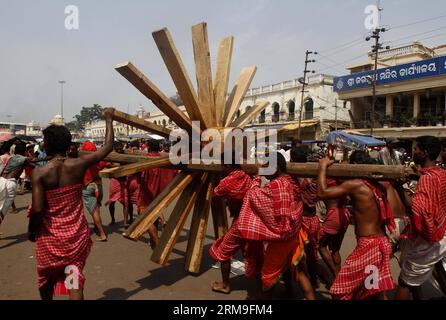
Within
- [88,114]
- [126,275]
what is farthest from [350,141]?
[88,114]

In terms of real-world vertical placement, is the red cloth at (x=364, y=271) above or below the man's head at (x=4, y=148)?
below

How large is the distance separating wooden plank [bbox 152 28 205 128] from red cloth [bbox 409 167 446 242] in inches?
91.9

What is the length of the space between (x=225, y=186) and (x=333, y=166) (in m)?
1.14

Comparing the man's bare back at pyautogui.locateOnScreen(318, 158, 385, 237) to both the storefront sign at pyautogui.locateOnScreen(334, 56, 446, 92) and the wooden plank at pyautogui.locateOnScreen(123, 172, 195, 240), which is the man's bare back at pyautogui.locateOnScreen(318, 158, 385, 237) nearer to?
the wooden plank at pyautogui.locateOnScreen(123, 172, 195, 240)

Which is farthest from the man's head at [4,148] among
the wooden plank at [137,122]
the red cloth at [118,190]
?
the wooden plank at [137,122]

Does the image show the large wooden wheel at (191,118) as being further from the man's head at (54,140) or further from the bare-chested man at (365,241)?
the bare-chested man at (365,241)

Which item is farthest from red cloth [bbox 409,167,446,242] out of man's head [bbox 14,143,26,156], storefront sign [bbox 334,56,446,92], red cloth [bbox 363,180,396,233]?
storefront sign [bbox 334,56,446,92]

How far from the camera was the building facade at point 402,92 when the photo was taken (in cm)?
2311

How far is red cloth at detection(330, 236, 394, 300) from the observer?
3.02m

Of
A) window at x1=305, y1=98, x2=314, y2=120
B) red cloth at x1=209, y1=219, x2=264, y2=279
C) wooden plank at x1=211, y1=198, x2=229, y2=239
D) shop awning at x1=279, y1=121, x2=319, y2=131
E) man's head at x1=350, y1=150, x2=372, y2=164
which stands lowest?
red cloth at x1=209, y1=219, x2=264, y2=279

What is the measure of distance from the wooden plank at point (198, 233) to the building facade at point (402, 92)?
74.2ft

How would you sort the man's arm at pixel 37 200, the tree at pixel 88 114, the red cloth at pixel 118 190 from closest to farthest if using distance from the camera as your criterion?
the man's arm at pixel 37 200, the red cloth at pixel 118 190, the tree at pixel 88 114

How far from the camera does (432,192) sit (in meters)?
3.18
